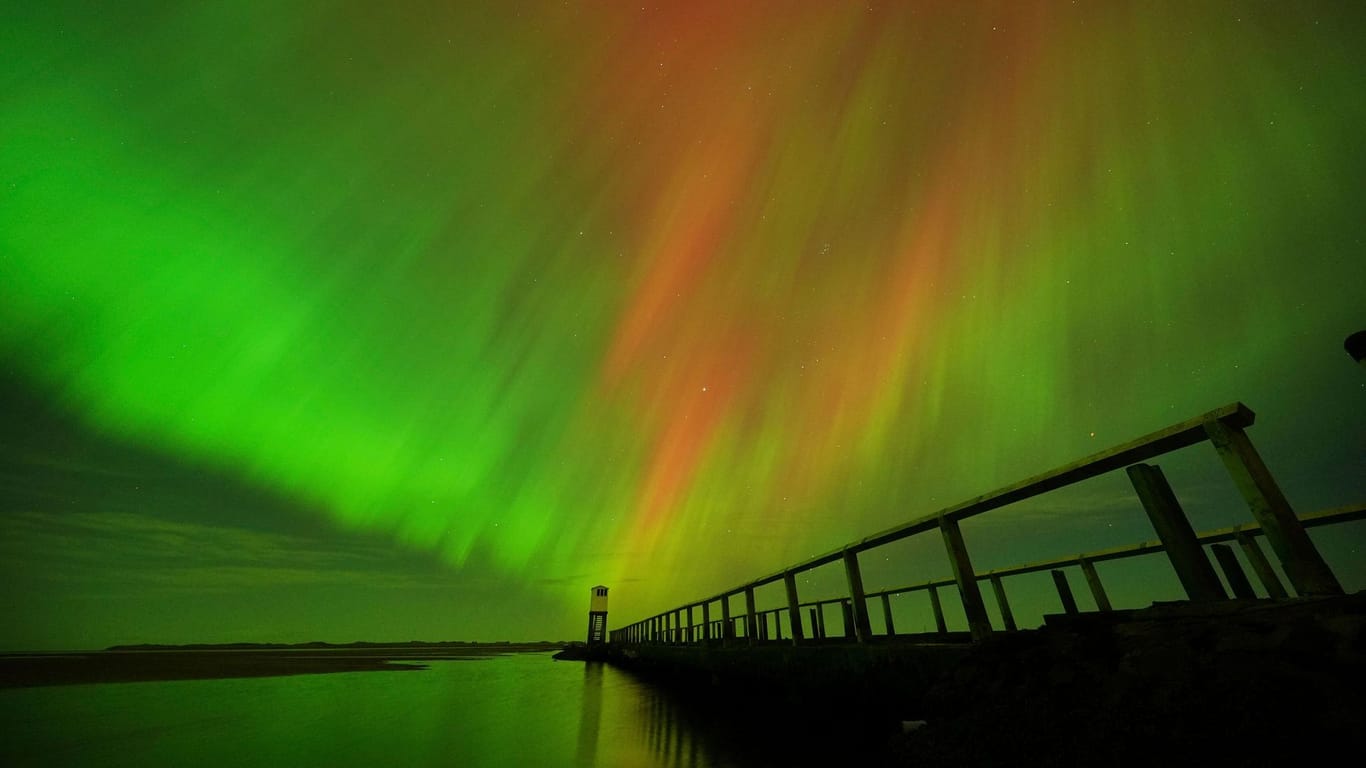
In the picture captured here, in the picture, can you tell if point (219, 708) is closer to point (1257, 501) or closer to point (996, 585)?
point (996, 585)

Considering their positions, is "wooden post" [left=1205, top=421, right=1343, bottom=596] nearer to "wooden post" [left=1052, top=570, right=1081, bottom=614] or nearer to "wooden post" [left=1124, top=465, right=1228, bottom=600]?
"wooden post" [left=1124, top=465, right=1228, bottom=600]

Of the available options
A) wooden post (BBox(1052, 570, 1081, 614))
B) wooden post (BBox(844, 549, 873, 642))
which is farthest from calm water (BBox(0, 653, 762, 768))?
wooden post (BBox(1052, 570, 1081, 614))

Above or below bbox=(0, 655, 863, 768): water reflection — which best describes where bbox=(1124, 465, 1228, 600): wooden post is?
above

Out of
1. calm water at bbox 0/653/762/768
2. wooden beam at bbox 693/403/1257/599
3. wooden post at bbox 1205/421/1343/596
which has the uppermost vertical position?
wooden beam at bbox 693/403/1257/599

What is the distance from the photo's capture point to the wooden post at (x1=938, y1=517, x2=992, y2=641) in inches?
156

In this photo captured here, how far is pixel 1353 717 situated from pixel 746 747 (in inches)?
258

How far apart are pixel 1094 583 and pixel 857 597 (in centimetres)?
379

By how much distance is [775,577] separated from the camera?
27.2 ft

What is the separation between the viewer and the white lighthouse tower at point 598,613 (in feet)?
191

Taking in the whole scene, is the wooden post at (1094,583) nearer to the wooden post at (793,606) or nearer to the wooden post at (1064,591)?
the wooden post at (1064,591)

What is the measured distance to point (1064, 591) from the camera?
7434mm

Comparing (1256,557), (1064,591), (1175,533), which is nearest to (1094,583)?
(1064,591)

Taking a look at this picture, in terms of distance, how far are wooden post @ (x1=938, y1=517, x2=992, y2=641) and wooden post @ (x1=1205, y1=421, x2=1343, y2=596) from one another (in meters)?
1.88

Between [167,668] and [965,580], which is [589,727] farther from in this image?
[167,668]
